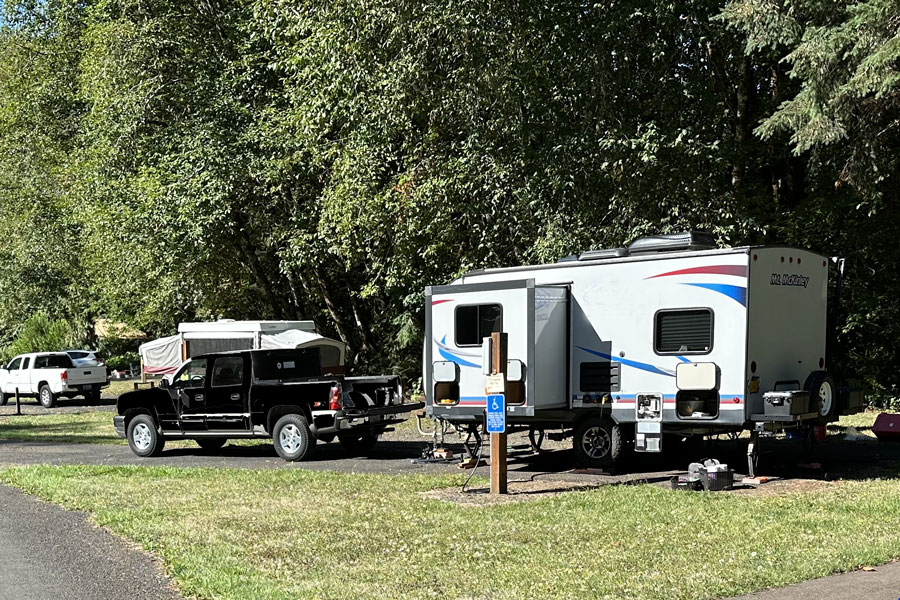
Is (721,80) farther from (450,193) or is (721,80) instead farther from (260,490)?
(260,490)

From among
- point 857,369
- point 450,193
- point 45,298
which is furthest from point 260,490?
point 45,298

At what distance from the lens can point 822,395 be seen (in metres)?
14.1

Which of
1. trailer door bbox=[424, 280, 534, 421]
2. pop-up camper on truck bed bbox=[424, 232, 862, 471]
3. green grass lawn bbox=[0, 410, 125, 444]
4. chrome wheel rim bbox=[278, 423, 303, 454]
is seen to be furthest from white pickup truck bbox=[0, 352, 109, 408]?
pop-up camper on truck bed bbox=[424, 232, 862, 471]

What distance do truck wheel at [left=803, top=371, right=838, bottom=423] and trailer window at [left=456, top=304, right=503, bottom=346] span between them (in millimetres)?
4233

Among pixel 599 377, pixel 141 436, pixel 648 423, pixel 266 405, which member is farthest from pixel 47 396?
pixel 648 423

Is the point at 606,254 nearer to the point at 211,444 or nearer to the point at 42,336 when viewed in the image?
the point at 211,444

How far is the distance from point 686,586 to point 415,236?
1656 centimetres

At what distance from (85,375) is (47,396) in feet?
5.05

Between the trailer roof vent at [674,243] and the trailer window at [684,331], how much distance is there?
0.99m

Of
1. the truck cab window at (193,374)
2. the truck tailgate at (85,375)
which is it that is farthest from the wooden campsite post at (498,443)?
the truck tailgate at (85,375)

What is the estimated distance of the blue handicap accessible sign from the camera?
1282cm

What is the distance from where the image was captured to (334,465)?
16.5 m

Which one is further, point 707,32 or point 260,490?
point 707,32

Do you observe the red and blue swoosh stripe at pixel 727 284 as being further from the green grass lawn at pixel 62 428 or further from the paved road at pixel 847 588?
the green grass lawn at pixel 62 428
